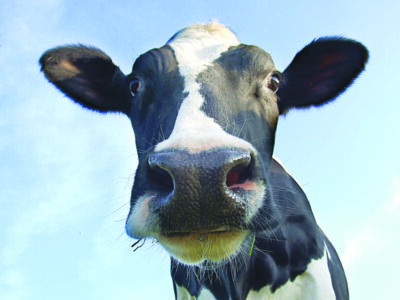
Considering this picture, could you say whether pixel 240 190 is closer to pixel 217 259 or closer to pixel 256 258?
pixel 217 259

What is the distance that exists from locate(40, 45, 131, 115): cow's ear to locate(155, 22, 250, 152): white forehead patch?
88 cm

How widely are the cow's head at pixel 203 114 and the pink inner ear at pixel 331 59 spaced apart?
12 millimetres

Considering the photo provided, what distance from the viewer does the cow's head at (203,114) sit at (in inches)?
91.3

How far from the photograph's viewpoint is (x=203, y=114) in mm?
2869

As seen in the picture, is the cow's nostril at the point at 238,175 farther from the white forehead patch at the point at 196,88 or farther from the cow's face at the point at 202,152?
the white forehead patch at the point at 196,88

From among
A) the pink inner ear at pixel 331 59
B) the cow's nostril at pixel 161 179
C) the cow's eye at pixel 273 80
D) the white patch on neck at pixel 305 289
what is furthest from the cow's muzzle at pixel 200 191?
the pink inner ear at pixel 331 59

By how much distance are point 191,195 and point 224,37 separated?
272cm

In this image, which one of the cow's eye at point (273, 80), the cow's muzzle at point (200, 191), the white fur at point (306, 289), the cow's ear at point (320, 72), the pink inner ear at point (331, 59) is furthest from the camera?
the pink inner ear at point (331, 59)

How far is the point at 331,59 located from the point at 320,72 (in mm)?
187

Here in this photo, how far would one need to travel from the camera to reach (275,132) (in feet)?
13.1

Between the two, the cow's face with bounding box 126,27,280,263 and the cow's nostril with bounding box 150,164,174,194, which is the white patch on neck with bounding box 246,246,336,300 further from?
the cow's nostril with bounding box 150,164,174,194

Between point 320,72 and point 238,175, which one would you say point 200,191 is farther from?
point 320,72

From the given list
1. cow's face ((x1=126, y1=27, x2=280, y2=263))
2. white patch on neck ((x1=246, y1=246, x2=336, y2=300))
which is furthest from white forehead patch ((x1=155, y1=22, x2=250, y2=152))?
white patch on neck ((x1=246, y1=246, x2=336, y2=300))

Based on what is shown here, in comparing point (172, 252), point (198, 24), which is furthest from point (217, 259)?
point (198, 24)
